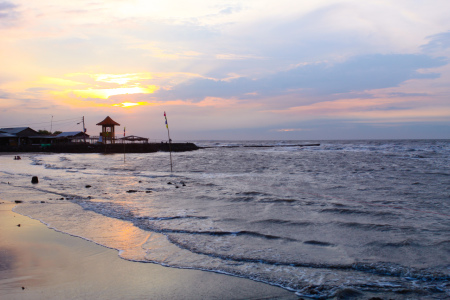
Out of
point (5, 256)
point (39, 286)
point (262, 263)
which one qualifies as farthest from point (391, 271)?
point (5, 256)

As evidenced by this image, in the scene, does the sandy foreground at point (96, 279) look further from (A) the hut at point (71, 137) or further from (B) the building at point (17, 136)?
(A) the hut at point (71, 137)

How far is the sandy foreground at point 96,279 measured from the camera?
3.84 m

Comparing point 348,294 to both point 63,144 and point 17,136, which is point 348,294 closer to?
point 63,144

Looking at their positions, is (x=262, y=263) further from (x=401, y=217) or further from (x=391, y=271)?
(x=401, y=217)

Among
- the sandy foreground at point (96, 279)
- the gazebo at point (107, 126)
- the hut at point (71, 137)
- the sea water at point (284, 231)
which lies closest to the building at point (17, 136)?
the hut at point (71, 137)

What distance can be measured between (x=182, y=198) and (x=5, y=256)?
254 inches

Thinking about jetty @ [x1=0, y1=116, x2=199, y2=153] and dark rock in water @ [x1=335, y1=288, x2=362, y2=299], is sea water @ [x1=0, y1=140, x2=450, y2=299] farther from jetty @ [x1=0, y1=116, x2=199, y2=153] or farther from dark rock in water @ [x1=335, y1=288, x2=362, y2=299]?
jetty @ [x1=0, y1=116, x2=199, y2=153]

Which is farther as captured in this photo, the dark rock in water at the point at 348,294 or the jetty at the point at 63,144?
the jetty at the point at 63,144

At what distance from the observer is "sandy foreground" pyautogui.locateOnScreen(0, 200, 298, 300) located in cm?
384

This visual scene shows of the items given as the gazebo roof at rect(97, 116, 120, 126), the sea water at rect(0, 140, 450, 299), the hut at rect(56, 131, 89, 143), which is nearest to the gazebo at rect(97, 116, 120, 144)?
the gazebo roof at rect(97, 116, 120, 126)

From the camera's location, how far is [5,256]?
502 centimetres

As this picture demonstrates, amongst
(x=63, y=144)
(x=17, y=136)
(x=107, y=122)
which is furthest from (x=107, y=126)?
(x=17, y=136)

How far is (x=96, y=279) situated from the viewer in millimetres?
4254

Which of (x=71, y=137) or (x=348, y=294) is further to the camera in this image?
(x=71, y=137)
